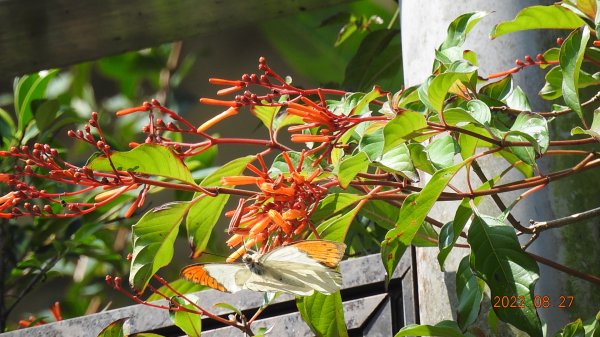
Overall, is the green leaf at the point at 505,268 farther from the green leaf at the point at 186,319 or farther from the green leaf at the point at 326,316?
the green leaf at the point at 186,319

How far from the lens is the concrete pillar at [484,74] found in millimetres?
1066

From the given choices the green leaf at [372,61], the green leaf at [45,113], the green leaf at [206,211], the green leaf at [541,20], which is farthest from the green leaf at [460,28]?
the green leaf at [45,113]

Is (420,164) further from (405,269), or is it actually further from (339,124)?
(405,269)

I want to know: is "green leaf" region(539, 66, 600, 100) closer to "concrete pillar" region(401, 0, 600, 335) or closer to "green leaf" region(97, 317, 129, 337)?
"concrete pillar" region(401, 0, 600, 335)

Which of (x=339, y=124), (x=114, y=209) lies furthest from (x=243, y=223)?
(x=114, y=209)

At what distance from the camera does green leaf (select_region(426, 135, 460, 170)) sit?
3.14ft

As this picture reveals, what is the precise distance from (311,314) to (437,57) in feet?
1.00

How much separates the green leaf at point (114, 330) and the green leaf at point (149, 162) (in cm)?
21

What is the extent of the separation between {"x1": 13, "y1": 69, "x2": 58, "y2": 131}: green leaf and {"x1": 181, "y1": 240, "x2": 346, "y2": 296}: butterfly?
1.17m

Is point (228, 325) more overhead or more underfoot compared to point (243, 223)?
more underfoot

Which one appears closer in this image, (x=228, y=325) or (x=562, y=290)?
(x=562, y=290)

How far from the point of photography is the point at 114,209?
2.16 meters

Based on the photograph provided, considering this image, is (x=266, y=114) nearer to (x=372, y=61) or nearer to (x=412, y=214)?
(x=412, y=214)

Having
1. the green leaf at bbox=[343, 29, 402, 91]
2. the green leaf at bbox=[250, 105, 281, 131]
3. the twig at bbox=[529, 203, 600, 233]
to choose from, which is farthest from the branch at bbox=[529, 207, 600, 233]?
the green leaf at bbox=[343, 29, 402, 91]
